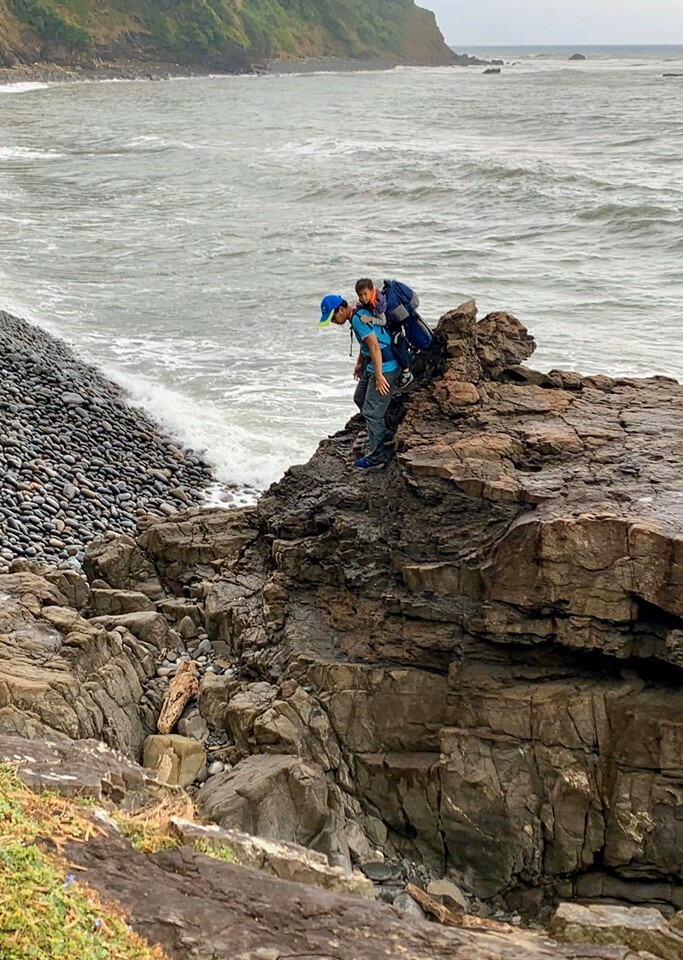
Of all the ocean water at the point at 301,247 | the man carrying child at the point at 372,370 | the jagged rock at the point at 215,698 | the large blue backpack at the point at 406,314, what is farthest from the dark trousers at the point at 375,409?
the ocean water at the point at 301,247

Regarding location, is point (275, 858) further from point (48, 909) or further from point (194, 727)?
point (194, 727)

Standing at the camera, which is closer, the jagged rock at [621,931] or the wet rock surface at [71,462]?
the jagged rock at [621,931]

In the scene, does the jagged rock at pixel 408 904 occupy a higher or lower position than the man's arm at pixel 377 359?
lower

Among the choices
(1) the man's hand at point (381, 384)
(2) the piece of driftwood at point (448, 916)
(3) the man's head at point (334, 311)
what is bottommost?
(2) the piece of driftwood at point (448, 916)

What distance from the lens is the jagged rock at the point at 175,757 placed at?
297 inches

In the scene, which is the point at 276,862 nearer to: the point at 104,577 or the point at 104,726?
the point at 104,726

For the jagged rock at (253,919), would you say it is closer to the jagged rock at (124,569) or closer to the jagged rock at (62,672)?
the jagged rock at (62,672)

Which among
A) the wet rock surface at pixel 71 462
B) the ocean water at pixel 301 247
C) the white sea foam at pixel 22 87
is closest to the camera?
the wet rock surface at pixel 71 462

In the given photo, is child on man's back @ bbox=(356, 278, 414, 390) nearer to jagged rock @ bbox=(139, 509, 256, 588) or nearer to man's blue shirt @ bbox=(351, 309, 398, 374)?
man's blue shirt @ bbox=(351, 309, 398, 374)

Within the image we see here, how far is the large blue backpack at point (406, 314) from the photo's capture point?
28.9 ft

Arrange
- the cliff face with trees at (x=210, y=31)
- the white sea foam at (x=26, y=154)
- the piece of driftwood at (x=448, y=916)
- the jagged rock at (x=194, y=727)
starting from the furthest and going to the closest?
the cliff face with trees at (x=210, y=31) < the white sea foam at (x=26, y=154) < the jagged rock at (x=194, y=727) < the piece of driftwood at (x=448, y=916)

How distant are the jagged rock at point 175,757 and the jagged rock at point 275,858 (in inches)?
74.3

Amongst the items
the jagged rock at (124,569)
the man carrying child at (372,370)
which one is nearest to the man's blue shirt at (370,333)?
the man carrying child at (372,370)

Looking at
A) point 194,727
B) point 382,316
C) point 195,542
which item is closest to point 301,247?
point 195,542
